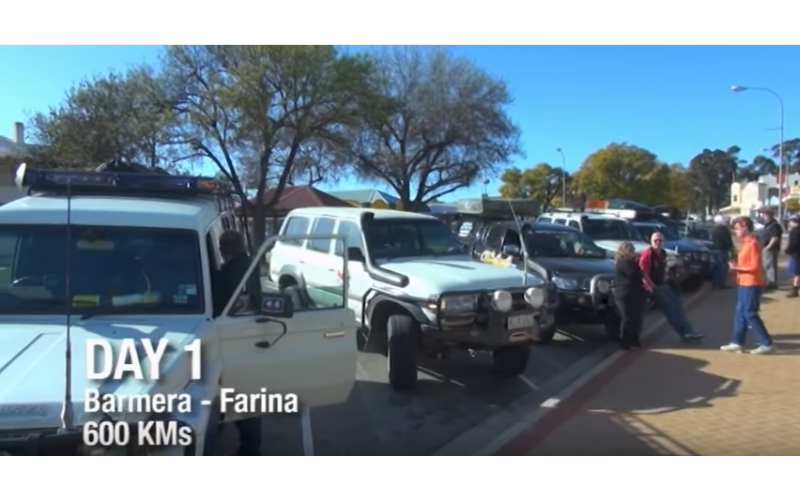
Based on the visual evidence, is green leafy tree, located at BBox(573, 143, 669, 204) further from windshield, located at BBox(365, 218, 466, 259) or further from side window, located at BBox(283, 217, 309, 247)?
side window, located at BBox(283, 217, 309, 247)

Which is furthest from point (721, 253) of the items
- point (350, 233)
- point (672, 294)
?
point (350, 233)

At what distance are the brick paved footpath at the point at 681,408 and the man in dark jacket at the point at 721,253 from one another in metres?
6.96

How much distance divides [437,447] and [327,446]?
0.85 meters

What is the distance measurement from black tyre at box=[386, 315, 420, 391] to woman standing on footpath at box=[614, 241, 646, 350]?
11.5ft

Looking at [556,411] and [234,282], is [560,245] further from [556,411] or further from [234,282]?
[234,282]

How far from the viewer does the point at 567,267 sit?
9906 millimetres

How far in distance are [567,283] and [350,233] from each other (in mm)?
3418

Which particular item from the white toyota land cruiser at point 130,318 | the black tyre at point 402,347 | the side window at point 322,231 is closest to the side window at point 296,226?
the side window at point 322,231

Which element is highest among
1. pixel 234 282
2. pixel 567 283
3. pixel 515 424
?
pixel 234 282

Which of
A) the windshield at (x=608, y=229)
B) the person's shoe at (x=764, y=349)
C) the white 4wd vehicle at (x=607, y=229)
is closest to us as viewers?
the person's shoe at (x=764, y=349)

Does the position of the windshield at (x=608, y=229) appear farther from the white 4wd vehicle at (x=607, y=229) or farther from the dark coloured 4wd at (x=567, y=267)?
the dark coloured 4wd at (x=567, y=267)

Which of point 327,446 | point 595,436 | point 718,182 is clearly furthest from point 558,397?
point 718,182

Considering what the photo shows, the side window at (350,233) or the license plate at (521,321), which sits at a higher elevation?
the side window at (350,233)

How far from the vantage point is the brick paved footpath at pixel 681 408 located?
17.6 ft
